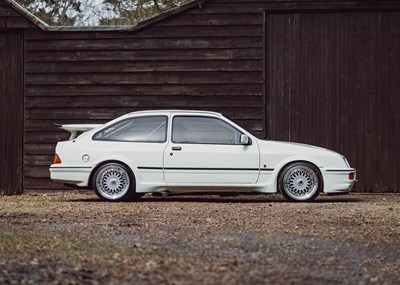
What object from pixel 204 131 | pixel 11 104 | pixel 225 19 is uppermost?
pixel 225 19

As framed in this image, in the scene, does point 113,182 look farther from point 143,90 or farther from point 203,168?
point 143,90

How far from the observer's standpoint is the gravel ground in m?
6.39

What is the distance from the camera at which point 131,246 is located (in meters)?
7.91

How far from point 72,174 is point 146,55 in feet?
13.6

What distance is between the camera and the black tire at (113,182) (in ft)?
46.4

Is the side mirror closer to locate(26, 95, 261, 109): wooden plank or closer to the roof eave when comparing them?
locate(26, 95, 261, 109): wooden plank

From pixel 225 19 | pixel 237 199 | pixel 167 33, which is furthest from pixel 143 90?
pixel 237 199

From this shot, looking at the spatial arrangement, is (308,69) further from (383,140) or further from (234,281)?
(234,281)

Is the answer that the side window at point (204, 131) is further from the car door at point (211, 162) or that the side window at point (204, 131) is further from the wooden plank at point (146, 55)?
the wooden plank at point (146, 55)

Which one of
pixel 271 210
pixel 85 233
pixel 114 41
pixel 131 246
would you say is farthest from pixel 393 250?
pixel 114 41

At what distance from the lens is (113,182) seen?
1422 cm

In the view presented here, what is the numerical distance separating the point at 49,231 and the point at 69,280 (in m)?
3.26

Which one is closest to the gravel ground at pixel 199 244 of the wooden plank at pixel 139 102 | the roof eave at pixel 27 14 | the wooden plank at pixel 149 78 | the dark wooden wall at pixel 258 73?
the dark wooden wall at pixel 258 73

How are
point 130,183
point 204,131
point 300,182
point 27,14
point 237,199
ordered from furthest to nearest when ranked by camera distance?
1. point 27,14
2. point 237,199
3. point 204,131
4. point 300,182
5. point 130,183
